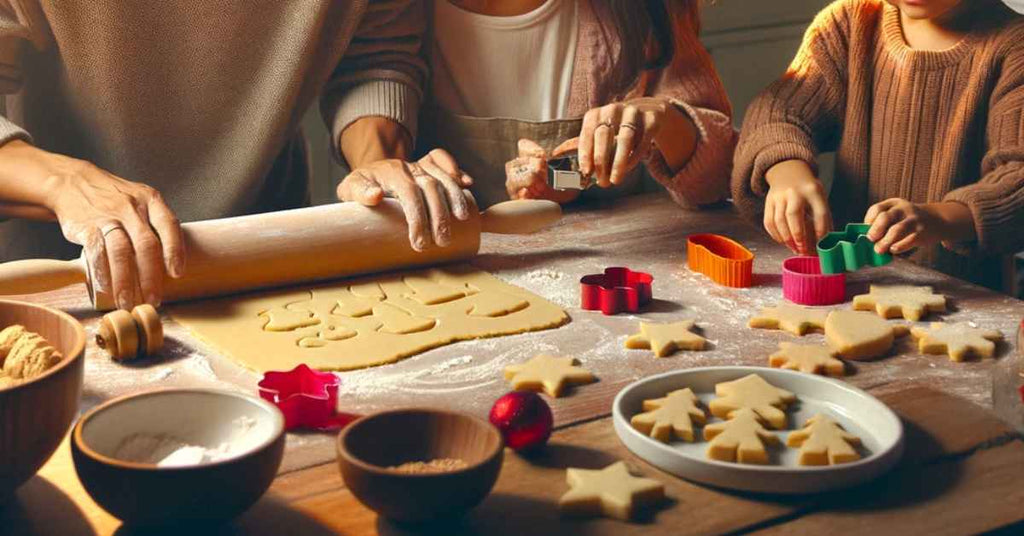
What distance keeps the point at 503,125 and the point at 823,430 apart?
1.09 meters

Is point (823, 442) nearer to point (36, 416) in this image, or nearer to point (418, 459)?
point (418, 459)

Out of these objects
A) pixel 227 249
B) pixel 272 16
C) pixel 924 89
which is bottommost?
pixel 227 249

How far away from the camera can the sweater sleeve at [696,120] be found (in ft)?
5.88

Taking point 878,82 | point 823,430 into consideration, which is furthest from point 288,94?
point 823,430

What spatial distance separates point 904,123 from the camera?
5.71 ft

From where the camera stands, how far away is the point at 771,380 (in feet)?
3.50

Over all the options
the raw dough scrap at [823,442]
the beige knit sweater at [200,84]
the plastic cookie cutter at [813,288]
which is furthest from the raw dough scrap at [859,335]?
the beige knit sweater at [200,84]

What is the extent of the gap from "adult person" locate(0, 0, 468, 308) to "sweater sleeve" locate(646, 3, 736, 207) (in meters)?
0.41

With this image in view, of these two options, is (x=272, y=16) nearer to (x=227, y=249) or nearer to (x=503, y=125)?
(x=503, y=125)

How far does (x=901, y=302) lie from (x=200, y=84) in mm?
1164

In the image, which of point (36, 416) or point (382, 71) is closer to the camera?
point (36, 416)

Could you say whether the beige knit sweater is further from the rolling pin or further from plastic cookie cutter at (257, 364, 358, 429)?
plastic cookie cutter at (257, 364, 358, 429)

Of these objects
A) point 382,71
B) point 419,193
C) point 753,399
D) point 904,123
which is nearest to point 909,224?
point 904,123

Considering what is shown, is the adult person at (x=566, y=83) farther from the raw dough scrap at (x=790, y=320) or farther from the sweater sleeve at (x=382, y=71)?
the raw dough scrap at (x=790, y=320)
